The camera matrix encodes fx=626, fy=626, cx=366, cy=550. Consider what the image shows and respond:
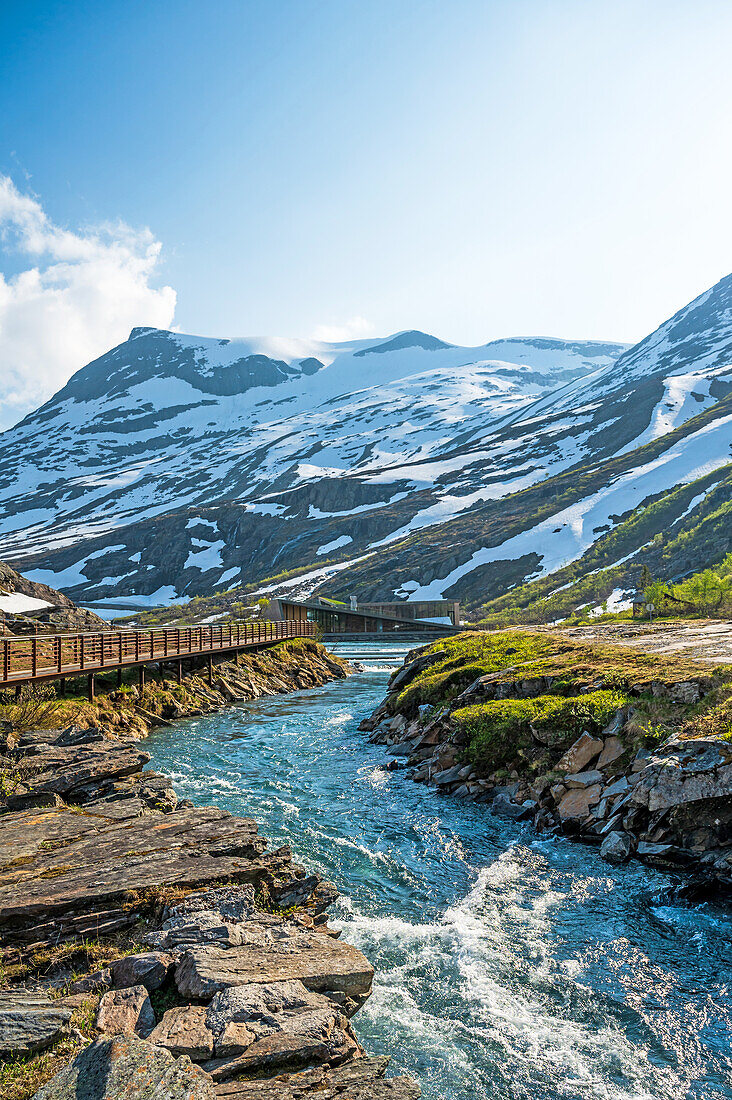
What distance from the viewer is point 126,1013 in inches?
234

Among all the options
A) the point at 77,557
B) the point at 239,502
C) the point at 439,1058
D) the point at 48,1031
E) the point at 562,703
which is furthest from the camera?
the point at 239,502

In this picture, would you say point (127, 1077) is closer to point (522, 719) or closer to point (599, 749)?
point (599, 749)

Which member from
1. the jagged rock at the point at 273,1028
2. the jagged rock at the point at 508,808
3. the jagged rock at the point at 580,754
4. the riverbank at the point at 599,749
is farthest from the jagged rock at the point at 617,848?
the jagged rock at the point at 273,1028

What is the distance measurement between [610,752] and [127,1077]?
10.7 metres

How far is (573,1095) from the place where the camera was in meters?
6.42

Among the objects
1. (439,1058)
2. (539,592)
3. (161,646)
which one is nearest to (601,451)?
(539,592)

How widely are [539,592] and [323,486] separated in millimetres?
108434

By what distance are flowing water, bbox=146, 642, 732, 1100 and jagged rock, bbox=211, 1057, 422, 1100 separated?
1367mm

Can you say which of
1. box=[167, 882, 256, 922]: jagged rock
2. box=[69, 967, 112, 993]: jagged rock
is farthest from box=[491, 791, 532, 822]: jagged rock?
box=[69, 967, 112, 993]: jagged rock

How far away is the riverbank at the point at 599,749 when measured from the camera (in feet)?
34.3

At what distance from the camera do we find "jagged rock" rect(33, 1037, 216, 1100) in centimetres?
473

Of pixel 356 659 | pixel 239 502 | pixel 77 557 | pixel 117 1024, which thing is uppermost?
pixel 239 502

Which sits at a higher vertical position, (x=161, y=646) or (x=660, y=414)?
(x=660, y=414)

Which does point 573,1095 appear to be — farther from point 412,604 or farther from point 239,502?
point 239,502
